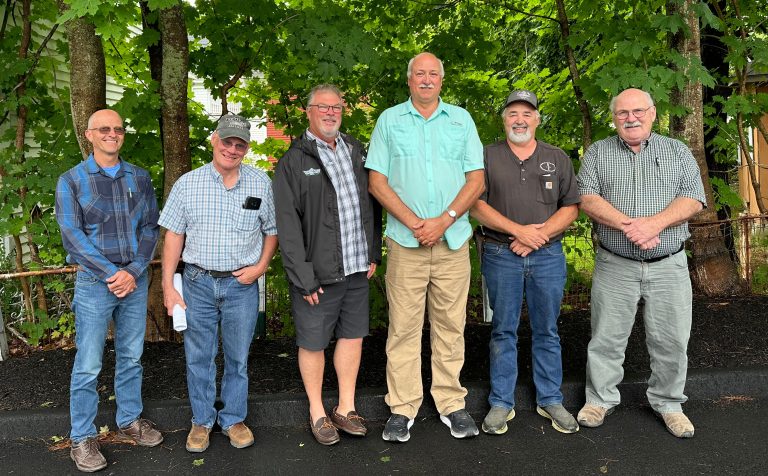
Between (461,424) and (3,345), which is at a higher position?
(3,345)

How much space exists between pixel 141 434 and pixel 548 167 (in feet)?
10.0

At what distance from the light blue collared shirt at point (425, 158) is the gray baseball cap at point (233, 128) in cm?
75

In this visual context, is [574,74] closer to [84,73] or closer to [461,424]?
[461,424]

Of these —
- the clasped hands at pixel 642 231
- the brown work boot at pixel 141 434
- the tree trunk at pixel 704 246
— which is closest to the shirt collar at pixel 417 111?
the clasped hands at pixel 642 231

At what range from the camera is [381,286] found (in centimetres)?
696

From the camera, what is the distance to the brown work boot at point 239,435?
13.3 feet

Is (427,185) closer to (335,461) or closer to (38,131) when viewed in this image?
(335,461)

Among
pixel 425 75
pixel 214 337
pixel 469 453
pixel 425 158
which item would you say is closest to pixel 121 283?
pixel 214 337

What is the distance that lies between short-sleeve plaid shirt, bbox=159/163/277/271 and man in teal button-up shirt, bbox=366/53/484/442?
804 mm

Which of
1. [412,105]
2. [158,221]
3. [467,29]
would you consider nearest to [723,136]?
[467,29]

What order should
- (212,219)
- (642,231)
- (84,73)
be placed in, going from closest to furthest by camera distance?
1. (212,219)
2. (642,231)
3. (84,73)

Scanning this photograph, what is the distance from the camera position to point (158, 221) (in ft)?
13.0

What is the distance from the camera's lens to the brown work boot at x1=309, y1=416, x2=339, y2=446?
4.06 m

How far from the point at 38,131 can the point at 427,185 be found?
15.7 feet
